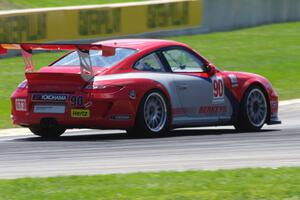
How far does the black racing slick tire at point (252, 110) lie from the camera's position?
15.2 m

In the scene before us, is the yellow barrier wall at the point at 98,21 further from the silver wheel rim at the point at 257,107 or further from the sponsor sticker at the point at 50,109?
the sponsor sticker at the point at 50,109

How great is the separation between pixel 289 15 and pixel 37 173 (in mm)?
27229

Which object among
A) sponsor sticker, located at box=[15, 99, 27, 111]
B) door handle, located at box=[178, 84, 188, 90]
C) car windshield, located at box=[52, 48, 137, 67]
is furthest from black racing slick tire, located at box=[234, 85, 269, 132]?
sponsor sticker, located at box=[15, 99, 27, 111]

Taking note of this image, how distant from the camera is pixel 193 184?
9.01 m

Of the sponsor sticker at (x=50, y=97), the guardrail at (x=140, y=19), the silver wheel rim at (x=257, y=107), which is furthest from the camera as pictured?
the guardrail at (x=140, y=19)

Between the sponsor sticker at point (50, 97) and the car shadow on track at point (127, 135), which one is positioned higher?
the sponsor sticker at point (50, 97)

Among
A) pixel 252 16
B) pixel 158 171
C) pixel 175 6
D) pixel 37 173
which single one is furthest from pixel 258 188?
pixel 252 16

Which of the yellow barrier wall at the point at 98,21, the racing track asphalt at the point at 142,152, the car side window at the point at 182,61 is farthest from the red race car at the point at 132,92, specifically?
the yellow barrier wall at the point at 98,21

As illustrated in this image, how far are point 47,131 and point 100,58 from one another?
3.99 feet

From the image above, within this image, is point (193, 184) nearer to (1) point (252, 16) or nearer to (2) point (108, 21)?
(2) point (108, 21)

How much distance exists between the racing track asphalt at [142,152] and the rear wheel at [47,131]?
0.13m

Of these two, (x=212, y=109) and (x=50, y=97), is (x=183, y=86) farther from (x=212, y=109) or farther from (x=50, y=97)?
(x=50, y=97)

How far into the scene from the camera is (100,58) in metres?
14.2

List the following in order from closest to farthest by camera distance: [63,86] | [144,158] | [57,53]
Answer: [144,158]
[63,86]
[57,53]
